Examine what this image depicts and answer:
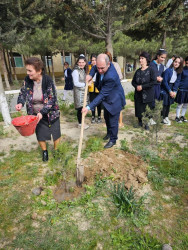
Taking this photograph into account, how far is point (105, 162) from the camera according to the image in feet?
9.42

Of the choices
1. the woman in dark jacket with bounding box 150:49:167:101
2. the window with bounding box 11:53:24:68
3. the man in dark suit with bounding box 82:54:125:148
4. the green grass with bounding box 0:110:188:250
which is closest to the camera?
the green grass with bounding box 0:110:188:250

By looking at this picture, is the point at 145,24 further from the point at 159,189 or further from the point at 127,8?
the point at 159,189

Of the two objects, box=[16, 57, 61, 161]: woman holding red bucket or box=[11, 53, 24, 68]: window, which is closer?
box=[16, 57, 61, 161]: woman holding red bucket

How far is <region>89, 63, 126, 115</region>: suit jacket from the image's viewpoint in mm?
2969

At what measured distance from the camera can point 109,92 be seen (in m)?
3.10

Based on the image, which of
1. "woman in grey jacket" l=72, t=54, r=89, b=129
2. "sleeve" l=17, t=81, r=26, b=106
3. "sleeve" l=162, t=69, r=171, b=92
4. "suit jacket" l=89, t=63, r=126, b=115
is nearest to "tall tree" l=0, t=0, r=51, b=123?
"woman in grey jacket" l=72, t=54, r=89, b=129

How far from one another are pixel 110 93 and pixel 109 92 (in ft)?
0.25

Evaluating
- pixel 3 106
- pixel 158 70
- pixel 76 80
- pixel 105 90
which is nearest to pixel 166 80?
pixel 158 70

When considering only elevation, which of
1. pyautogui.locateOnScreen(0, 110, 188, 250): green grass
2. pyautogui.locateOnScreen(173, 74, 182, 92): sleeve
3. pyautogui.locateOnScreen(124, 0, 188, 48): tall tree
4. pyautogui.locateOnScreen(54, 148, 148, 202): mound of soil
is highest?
pyautogui.locateOnScreen(124, 0, 188, 48): tall tree

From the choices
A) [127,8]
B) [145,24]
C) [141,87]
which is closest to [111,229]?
[141,87]

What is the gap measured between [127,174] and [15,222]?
1595 millimetres

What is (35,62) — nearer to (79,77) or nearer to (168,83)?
(79,77)

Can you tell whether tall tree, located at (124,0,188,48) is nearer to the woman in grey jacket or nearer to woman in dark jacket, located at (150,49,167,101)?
woman in dark jacket, located at (150,49,167,101)

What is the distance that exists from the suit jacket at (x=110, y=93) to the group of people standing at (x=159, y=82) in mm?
883
